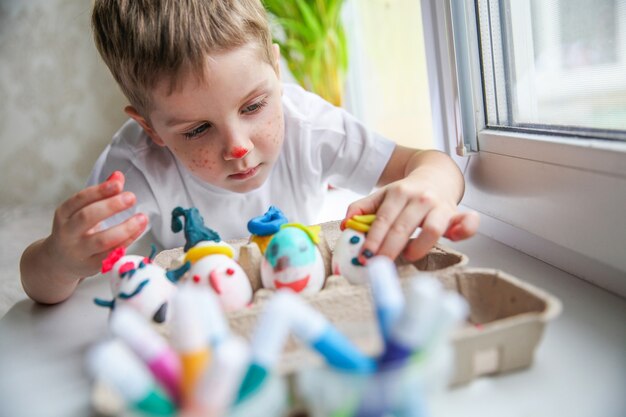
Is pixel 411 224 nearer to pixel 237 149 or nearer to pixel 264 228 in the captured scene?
pixel 264 228

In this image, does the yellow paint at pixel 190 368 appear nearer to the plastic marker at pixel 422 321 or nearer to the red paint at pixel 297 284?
the plastic marker at pixel 422 321

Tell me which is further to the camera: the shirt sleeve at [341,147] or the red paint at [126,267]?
the shirt sleeve at [341,147]

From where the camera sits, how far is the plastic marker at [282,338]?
0.75 ft

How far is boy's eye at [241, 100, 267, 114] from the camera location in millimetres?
645

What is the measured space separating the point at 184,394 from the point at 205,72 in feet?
1.46

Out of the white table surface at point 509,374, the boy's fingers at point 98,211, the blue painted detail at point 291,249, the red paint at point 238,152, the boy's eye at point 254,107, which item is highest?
the boy's eye at point 254,107

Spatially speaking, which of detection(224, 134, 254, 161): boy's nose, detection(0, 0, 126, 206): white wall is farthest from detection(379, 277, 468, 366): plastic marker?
detection(0, 0, 126, 206): white wall

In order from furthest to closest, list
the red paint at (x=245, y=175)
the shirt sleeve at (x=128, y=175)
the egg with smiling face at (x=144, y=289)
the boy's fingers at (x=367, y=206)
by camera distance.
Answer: the shirt sleeve at (x=128, y=175) → the red paint at (x=245, y=175) → the boy's fingers at (x=367, y=206) → the egg with smiling face at (x=144, y=289)

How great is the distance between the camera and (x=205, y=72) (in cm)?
60

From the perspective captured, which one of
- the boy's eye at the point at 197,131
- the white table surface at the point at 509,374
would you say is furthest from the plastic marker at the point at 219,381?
the boy's eye at the point at 197,131

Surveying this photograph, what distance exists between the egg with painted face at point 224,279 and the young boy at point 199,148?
0.11 m

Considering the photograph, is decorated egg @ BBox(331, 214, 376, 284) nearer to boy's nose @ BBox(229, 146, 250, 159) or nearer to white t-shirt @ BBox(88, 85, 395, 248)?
boy's nose @ BBox(229, 146, 250, 159)

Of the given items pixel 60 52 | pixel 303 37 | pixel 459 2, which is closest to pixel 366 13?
pixel 303 37

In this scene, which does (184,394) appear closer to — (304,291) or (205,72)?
(304,291)
